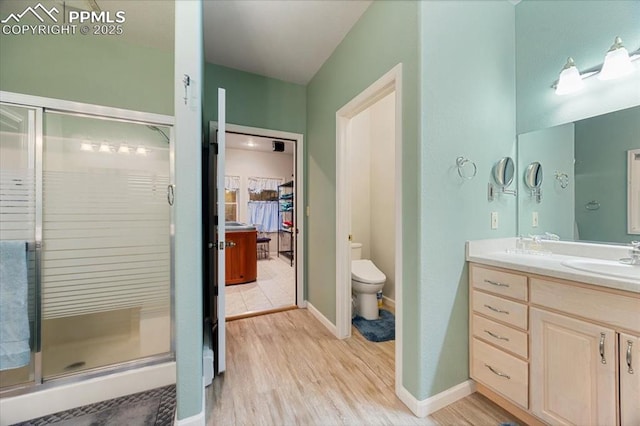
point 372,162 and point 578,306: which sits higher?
point 372,162

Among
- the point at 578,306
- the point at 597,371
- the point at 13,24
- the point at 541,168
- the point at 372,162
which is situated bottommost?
the point at 597,371

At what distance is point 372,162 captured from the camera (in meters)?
3.34

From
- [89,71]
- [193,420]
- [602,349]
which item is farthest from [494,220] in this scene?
[89,71]

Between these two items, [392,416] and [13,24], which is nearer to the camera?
[392,416]

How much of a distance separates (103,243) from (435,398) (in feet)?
8.48

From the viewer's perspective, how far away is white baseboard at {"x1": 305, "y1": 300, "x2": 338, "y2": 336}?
2.32 metres

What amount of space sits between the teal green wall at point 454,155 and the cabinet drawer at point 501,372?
74 millimetres

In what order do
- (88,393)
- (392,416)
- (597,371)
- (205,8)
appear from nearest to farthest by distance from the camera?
(597,371) < (392,416) < (88,393) < (205,8)

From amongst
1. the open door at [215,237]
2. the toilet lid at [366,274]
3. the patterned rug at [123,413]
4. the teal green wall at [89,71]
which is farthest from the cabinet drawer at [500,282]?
the teal green wall at [89,71]

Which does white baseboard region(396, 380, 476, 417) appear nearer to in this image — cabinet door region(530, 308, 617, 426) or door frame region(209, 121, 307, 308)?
cabinet door region(530, 308, 617, 426)

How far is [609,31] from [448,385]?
92.2 inches

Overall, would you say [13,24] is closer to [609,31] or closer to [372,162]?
[372,162]

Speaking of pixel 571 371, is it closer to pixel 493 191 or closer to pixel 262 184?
pixel 493 191

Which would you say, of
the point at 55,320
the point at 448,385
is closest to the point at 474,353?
the point at 448,385
